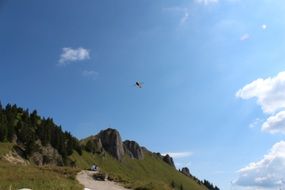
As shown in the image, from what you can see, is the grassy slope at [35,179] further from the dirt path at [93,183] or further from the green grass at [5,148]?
the green grass at [5,148]

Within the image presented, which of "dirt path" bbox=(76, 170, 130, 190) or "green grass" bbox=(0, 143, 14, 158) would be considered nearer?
"dirt path" bbox=(76, 170, 130, 190)

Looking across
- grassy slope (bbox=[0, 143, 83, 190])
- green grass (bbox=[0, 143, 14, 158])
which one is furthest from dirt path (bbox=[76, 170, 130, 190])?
green grass (bbox=[0, 143, 14, 158])

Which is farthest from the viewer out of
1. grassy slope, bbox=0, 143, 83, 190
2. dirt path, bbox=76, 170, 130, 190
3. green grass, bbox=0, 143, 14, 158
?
green grass, bbox=0, 143, 14, 158

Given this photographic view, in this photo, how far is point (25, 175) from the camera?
5656cm

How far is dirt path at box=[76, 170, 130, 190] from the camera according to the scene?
57.9 metres

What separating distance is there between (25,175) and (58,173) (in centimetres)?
792

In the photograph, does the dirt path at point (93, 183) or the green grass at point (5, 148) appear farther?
the green grass at point (5, 148)

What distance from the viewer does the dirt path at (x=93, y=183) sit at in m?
57.9

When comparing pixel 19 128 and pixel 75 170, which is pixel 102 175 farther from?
pixel 19 128

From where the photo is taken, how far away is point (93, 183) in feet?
198

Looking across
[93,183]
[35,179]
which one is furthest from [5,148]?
[35,179]

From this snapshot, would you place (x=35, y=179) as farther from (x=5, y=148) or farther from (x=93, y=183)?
(x=5, y=148)

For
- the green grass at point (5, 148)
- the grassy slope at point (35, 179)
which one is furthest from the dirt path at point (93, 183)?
the green grass at point (5, 148)

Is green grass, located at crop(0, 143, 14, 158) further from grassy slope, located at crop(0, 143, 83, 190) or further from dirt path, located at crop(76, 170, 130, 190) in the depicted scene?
dirt path, located at crop(76, 170, 130, 190)
